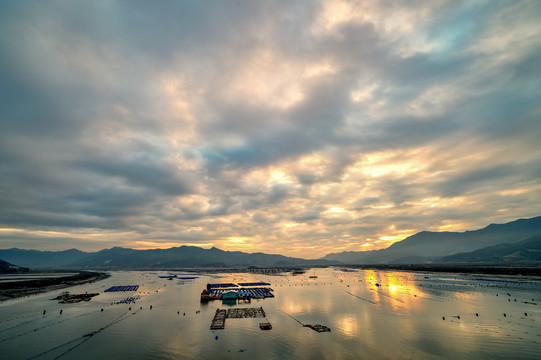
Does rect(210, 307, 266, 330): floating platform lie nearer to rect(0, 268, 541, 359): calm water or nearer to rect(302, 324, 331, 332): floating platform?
rect(0, 268, 541, 359): calm water

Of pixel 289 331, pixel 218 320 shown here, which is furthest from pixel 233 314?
pixel 289 331

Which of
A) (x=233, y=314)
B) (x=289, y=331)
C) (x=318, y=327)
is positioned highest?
(x=318, y=327)

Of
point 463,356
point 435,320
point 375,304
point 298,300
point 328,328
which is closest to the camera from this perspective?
point 463,356

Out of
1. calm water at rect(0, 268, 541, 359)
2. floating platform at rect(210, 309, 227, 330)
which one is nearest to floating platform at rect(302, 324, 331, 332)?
calm water at rect(0, 268, 541, 359)

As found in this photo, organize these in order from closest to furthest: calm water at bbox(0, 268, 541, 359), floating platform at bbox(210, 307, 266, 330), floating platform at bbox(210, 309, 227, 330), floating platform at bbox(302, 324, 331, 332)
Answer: calm water at bbox(0, 268, 541, 359), floating platform at bbox(302, 324, 331, 332), floating platform at bbox(210, 309, 227, 330), floating platform at bbox(210, 307, 266, 330)

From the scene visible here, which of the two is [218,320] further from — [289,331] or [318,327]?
[318,327]

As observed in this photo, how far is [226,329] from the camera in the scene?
54812 mm

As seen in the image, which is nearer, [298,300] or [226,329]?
[226,329]

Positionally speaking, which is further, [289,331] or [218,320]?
[218,320]

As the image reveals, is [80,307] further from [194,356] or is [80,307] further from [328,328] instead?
[328,328]

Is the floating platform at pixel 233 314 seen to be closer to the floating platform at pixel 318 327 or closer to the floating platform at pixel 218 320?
the floating platform at pixel 218 320

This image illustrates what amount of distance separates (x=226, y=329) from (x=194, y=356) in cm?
1477

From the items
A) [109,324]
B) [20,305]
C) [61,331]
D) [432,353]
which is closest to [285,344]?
[432,353]

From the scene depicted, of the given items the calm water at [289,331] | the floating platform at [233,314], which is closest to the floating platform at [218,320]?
the floating platform at [233,314]
